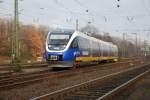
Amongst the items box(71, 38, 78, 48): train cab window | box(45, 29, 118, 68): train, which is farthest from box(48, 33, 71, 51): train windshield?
box(71, 38, 78, 48): train cab window

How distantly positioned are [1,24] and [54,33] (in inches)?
2960

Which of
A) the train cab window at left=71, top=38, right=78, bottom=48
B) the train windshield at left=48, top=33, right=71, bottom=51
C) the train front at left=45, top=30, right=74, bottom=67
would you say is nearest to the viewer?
the train front at left=45, top=30, right=74, bottom=67

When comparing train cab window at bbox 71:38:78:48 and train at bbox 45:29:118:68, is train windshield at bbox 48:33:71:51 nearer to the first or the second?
train at bbox 45:29:118:68

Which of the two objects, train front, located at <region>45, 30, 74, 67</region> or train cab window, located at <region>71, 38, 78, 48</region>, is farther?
train cab window, located at <region>71, 38, 78, 48</region>

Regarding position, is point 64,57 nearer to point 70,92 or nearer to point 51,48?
point 51,48

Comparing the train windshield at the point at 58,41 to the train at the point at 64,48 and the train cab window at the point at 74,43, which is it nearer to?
the train at the point at 64,48

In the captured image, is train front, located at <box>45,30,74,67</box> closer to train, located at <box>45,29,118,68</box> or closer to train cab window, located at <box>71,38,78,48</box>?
train, located at <box>45,29,118,68</box>

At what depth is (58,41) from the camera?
30172mm

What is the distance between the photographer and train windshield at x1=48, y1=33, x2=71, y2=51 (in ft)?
97.8

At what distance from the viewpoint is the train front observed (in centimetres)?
2941

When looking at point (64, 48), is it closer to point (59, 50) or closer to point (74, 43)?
point (59, 50)

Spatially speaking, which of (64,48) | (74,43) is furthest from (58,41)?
(74,43)

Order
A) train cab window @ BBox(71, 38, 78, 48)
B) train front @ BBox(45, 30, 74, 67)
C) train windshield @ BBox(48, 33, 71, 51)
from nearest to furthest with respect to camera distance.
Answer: train front @ BBox(45, 30, 74, 67) < train windshield @ BBox(48, 33, 71, 51) < train cab window @ BBox(71, 38, 78, 48)

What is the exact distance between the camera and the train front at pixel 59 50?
29406 millimetres
